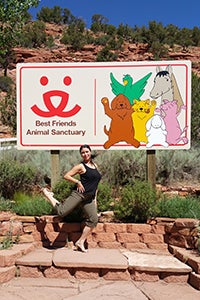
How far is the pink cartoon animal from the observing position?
631cm

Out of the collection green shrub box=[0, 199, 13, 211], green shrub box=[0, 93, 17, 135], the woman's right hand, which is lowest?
green shrub box=[0, 199, 13, 211]

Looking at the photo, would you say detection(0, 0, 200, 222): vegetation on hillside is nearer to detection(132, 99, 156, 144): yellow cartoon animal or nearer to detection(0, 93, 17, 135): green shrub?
detection(0, 93, 17, 135): green shrub

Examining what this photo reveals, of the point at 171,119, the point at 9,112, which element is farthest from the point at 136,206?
the point at 9,112

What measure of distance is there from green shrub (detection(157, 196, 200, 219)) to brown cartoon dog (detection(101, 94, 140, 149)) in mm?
1122

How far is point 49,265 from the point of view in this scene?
15.6 ft

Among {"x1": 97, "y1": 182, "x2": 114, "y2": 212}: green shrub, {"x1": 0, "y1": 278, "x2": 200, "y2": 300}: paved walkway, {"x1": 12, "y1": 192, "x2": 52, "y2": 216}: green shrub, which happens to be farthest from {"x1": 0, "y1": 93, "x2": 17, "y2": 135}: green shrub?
{"x1": 0, "y1": 278, "x2": 200, "y2": 300}: paved walkway

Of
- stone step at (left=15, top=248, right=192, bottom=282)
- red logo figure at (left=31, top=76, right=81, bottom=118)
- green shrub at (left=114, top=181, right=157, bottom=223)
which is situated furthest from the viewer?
red logo figure at (left=31, top=76, right=81, bottom=118)

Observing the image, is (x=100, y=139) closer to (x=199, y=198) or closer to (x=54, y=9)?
(x=199, y=198)

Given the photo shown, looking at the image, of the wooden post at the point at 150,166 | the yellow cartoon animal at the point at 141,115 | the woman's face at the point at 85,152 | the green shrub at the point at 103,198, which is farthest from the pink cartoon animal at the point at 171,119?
the woman's face at the point at 85,152

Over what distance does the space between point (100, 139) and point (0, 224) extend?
6.96 feet

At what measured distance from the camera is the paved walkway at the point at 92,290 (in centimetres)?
414

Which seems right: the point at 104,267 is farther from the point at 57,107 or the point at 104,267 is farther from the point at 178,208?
the point at 57,107

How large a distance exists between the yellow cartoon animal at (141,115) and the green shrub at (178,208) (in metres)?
1.14

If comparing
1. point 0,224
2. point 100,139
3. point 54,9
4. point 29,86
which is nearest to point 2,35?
point 29,86
